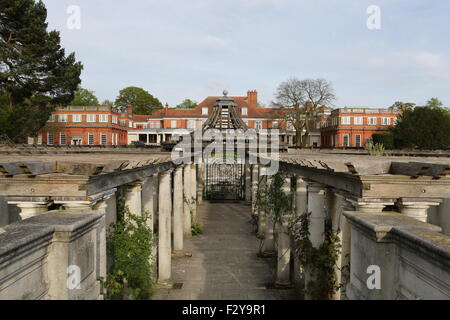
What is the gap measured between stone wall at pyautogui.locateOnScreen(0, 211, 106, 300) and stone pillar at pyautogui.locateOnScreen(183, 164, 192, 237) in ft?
43.0

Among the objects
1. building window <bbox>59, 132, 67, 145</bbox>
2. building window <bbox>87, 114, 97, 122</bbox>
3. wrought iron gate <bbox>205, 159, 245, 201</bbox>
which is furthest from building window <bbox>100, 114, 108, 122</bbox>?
wrought iron gate <bbox>205, 159, 245, 201</bbox>

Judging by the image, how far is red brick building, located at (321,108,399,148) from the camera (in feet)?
198

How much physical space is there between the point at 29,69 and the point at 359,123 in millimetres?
49647

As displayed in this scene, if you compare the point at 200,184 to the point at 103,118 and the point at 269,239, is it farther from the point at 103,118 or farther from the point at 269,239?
the point at 103,118

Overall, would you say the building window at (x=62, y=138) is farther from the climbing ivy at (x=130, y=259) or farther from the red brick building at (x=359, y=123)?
the climbing ivy at (x=130, y=259)

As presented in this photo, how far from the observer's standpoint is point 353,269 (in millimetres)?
4078

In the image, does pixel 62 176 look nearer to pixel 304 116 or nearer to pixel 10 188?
pixel 10 188

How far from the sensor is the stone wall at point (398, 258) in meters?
2.63

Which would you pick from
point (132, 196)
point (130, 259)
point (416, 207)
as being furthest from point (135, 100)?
point (416, 207)

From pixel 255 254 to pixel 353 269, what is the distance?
36.4 ft

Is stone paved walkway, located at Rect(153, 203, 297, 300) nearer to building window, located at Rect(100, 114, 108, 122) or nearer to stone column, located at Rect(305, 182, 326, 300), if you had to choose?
stone column, located at Rect(305, 182, 326, 300)

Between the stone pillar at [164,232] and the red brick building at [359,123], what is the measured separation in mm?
51795

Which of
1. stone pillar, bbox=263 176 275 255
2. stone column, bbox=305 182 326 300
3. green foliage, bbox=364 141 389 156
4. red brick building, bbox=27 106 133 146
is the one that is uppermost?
red brick building, bbox=27 106 133 146
